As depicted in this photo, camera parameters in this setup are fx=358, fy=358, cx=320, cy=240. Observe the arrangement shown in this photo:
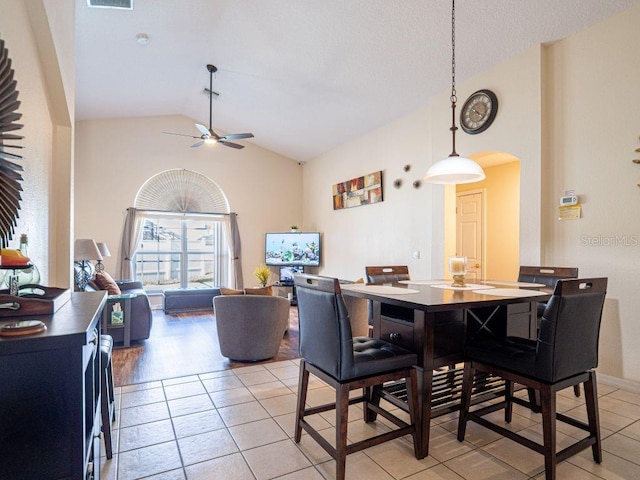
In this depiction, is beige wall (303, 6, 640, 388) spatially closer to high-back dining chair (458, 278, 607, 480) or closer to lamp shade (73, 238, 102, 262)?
high-back dining chair (458, 278, 607, 480)

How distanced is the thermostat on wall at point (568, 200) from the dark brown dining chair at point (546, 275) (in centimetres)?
72

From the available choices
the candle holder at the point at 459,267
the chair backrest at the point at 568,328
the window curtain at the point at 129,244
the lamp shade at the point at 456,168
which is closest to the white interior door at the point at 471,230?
the lamp shade at the point at 456,168

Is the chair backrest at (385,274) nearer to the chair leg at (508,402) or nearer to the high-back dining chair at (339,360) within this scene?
the high-back dining chair at (339,360)

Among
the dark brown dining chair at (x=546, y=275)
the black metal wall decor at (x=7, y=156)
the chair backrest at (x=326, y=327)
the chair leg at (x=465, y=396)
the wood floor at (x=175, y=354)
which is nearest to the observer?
the black metal wall decor at (x=7, y=156)

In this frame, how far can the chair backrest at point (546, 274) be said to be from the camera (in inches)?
111

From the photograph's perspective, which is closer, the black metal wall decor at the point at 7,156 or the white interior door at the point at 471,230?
the black metal wall decor at the point at 7,156

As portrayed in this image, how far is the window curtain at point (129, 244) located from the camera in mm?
6539

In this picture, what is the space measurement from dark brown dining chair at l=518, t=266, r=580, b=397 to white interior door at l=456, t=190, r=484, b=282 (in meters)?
2.36

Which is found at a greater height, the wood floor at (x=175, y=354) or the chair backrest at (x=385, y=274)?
the chair backrest at (x=385, y=274)

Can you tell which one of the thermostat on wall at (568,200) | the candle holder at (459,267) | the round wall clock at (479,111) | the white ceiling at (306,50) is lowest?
the candle holder at (459,267)

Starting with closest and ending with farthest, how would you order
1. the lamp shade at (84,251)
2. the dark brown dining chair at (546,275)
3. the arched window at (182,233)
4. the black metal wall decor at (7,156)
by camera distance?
the black metal wall decor at (7,156), the dark brown dining chair at (546,275), the lamp shade at (84,251), the arched window at (182,233)

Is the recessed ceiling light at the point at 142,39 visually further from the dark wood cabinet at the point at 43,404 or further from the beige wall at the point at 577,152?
the dark wood cabinet at the point at 43,404

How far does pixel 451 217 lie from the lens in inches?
177

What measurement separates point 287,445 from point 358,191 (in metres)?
4.72
